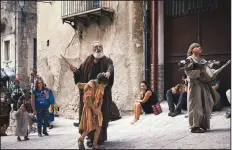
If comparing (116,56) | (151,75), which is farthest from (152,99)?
(116,56)

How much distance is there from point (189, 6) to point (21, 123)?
14.4ft

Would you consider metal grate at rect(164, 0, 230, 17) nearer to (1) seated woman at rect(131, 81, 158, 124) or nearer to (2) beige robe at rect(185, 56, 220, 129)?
(1) seated woman at rect(131, 81, 158, 124)

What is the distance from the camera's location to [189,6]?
6203 mm

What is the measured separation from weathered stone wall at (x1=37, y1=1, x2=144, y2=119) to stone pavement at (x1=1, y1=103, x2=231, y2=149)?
145 cm

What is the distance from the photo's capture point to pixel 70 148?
2410mm

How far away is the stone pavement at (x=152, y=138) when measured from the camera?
2.37m

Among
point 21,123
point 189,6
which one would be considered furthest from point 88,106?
point 189,6

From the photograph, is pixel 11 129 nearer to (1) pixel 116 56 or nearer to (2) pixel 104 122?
(2) pixel 104 122

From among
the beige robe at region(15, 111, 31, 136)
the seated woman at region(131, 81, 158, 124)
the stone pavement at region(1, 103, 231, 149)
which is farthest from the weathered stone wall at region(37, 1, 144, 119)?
the beige robe at region(15, 111, 31, 136)

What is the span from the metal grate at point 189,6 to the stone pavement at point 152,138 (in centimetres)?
183

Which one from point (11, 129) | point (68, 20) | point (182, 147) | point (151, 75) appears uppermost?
point (68, 20)

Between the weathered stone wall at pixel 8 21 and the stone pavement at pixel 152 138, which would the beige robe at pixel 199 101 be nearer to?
the stone pavement at pixel 152 138

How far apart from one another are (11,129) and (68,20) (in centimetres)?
472

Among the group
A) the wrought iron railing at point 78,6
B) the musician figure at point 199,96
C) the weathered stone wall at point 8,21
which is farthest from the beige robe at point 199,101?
the wrought iron railing at point 78,6
